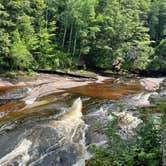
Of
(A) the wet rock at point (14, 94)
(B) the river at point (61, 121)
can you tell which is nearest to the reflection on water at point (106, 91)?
(B) the river at point (61, 121)

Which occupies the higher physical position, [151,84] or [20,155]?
[20,155]

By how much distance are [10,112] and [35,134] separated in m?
5.13

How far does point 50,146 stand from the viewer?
44.7 ft

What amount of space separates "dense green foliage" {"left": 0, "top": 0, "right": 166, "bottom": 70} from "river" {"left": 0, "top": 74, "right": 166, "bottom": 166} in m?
11.9

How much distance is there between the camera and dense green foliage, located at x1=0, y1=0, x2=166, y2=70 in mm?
36500

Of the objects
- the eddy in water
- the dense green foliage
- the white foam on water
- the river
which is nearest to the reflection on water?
the river

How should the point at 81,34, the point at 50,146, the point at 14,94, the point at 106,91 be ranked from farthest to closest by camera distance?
the point at 81,34
the point at 106,91
the point at 14,94
the point at 50,146

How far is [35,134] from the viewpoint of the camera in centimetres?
1455

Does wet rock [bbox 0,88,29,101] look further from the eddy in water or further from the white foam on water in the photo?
the white foam on water

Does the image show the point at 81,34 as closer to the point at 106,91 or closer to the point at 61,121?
the point at 106,91

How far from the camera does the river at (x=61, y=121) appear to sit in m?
12.8

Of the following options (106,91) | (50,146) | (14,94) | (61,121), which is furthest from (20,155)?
(106,91)

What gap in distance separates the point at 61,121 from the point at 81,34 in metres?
25.2

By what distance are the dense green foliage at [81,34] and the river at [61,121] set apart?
11932mm
